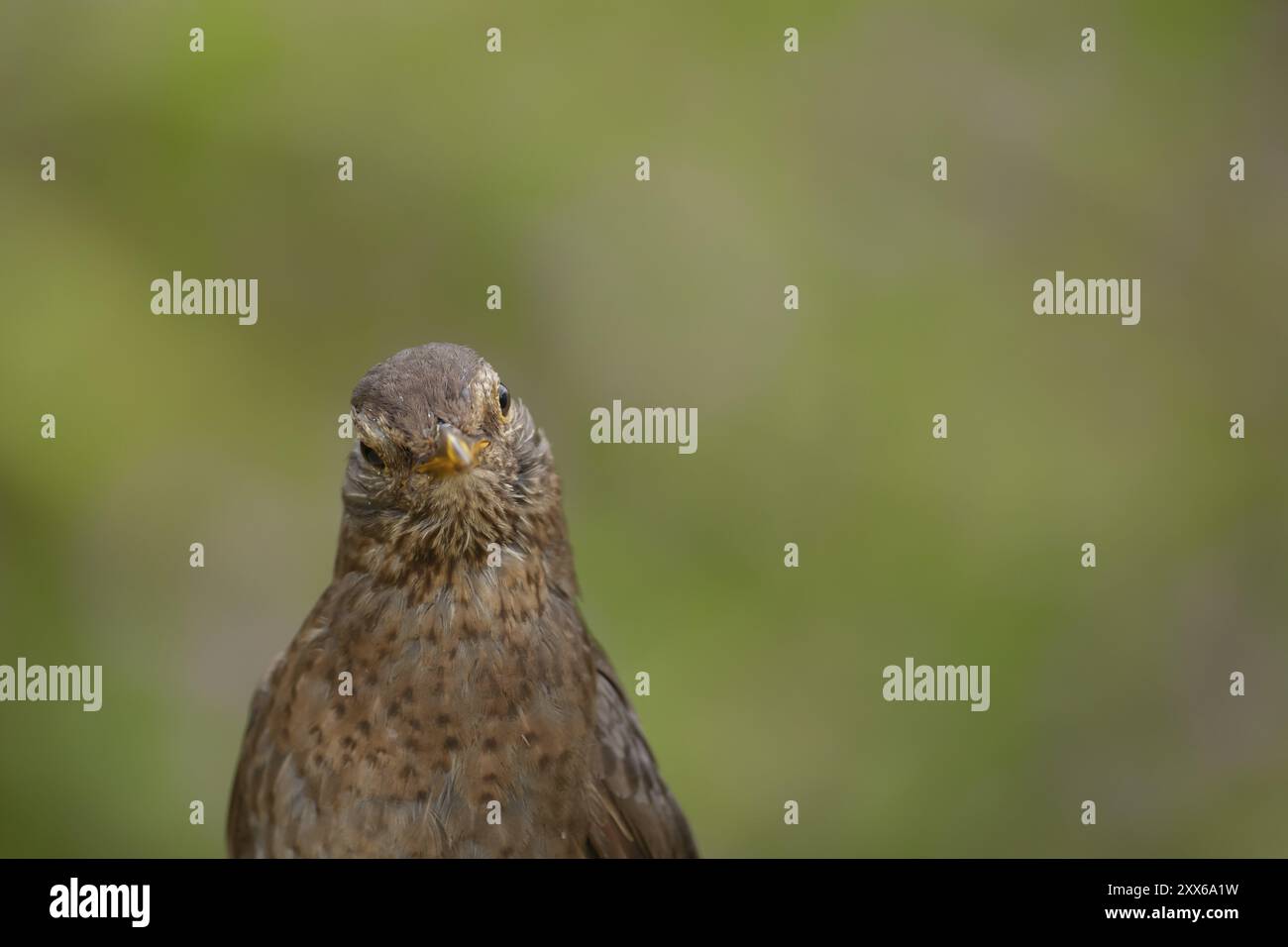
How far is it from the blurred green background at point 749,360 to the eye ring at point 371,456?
9.90 feet

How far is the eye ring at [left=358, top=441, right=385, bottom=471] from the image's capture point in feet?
12.1

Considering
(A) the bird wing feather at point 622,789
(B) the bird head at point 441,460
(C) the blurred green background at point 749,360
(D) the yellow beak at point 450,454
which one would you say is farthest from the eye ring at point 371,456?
(C) the blurred green background at point 749,360

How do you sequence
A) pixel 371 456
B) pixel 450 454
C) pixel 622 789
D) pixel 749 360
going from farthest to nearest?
pixel 749 360 → pixel 622 789 → pixel 371 456 → pixel 450 454

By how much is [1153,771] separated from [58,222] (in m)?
6.27

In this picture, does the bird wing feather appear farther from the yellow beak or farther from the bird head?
the yellow beak

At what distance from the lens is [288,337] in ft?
23.0

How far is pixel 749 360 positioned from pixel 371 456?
376 centimetres

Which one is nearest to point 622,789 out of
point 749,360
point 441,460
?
point 441,460

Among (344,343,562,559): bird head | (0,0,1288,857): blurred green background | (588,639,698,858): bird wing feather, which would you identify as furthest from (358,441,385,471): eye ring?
(0,0,1288,857): blurred green background

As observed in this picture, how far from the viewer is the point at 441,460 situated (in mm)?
3545

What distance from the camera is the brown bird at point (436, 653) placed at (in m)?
3.65

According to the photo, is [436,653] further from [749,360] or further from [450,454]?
[749,360]

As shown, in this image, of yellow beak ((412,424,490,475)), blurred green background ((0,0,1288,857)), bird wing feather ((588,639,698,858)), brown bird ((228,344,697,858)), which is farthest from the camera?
blurred green background ((0,0,1288,857))

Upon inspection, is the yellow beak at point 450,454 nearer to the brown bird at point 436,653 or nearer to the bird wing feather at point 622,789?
the brown bird at point 436,653
